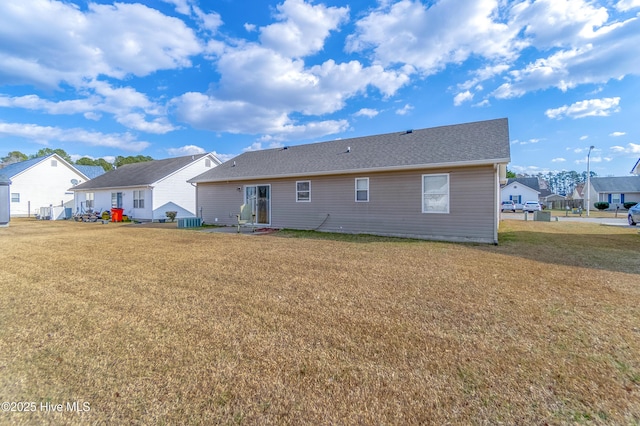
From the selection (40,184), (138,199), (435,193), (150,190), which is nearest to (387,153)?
(435,193)

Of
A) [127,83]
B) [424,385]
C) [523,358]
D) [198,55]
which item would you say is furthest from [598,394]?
[127,83]

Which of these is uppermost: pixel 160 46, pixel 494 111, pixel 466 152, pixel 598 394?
pixel 160 46

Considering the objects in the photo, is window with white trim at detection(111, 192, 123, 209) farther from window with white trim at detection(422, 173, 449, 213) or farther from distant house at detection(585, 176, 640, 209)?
distant house at detection(585, 176, 640, 209)

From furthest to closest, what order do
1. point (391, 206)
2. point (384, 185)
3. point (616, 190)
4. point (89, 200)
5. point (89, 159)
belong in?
point (89, 159) < point (616, 190) < point (89, 200) < point (384, 185) < point (391, 206)

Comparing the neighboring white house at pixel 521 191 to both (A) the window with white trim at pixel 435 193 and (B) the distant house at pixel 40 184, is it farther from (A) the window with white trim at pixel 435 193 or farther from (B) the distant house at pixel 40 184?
(B) the distant house at pixel 40 184

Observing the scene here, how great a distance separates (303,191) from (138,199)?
1450 cm

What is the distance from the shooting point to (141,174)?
22875 mm

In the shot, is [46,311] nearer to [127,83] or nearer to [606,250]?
[606,250]

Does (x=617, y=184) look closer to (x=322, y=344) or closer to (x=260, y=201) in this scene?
(x=260, y=201)

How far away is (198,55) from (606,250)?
2040 cm

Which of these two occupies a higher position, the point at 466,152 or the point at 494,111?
the point at 494,111

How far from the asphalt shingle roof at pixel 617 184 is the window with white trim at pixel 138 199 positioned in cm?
5801

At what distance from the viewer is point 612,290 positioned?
187 inches

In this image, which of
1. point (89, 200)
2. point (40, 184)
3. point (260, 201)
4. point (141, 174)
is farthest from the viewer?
point (40, 184)
